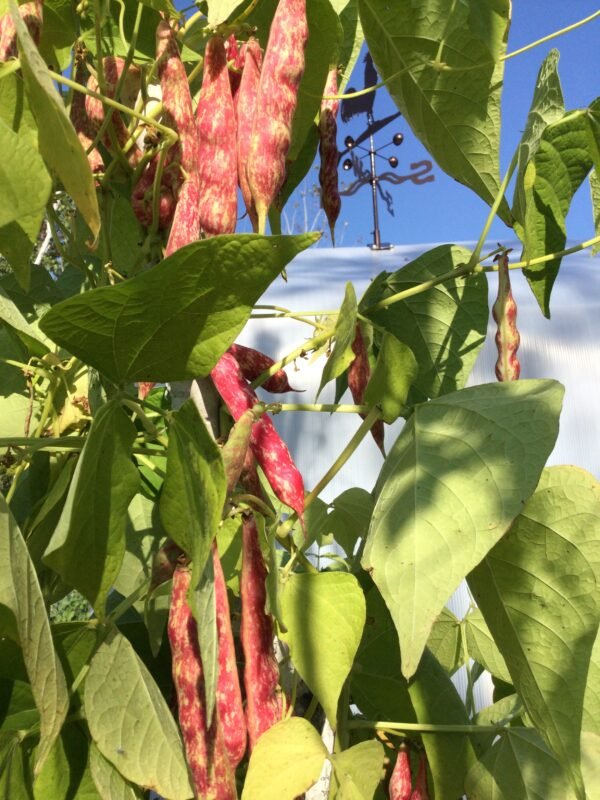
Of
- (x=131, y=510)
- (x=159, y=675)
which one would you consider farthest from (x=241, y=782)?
(x=131, y=510)

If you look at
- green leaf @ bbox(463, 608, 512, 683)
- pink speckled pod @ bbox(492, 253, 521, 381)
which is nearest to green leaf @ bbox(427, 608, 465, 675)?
green leaf @ bbox(463, 608, 512, 683)

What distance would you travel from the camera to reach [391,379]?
48 cm

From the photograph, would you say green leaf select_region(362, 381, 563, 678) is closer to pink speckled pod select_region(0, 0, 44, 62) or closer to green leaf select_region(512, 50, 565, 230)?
green leaf select_region(512, 50, 565, 230)

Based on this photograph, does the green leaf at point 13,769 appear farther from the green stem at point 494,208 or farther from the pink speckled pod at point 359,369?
the green stem at point 494,208

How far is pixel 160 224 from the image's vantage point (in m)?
0.51

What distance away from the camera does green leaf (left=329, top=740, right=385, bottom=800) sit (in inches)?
17.7

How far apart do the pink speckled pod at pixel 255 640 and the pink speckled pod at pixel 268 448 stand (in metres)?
0.02

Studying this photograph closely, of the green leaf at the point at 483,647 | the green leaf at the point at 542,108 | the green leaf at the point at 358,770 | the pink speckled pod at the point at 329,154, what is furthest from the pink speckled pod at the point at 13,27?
the green leaf at the point at 483,647

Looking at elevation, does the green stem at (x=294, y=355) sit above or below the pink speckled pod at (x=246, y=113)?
below

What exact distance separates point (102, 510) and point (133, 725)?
11cm

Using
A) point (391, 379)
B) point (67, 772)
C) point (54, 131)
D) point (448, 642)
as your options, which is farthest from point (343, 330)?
point (448, 642)

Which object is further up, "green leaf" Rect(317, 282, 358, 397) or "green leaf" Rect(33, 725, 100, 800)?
"green leaf" Rect(317, 282, 358, 397)

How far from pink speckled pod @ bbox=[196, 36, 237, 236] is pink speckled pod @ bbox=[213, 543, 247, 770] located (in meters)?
0.17

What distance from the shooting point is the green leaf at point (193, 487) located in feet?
1.17
